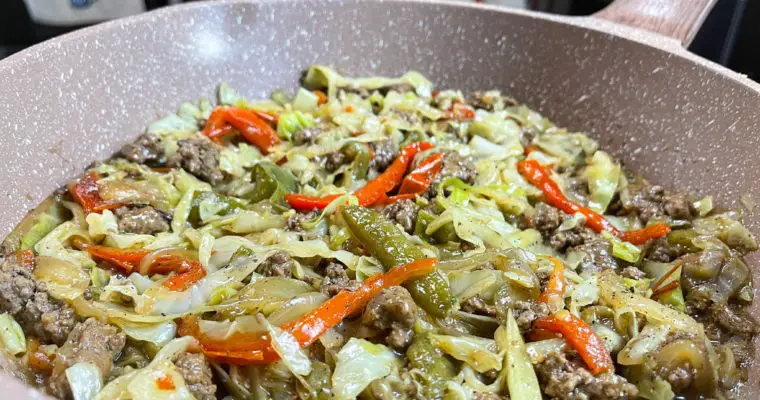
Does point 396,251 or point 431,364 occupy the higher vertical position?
point 396,251

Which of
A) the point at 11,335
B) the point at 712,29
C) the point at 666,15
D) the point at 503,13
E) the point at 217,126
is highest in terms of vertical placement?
the point at 666,15

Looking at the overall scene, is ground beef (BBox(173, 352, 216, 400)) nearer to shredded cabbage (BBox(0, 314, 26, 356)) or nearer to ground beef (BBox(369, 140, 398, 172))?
shredded cabbage (BBox(0, 314, 26, 356))

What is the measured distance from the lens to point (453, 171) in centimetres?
269

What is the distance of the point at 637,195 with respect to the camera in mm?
→ 2715

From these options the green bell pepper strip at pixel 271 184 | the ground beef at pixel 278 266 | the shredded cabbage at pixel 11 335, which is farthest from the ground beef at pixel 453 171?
the shredded cabbage at pixel 11 335

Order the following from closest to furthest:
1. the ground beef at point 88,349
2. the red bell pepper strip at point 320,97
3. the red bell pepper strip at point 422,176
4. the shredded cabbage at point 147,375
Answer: the shredded cabbage at point 147,375 → the ground beef at point 88,349 → the red bell pepper strip at point 422,176 → the red bell pepper strip at point 320,97

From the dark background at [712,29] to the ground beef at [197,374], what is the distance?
12.3 ft

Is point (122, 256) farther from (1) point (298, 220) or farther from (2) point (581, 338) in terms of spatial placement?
(2) point (581, 338)

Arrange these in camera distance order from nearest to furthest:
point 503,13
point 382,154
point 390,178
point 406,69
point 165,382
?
→ point 165,382 < point 390,178 < point 382,154 < point 503,13 < point 406,69

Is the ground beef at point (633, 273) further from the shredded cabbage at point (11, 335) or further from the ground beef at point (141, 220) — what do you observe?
the shredded cabbage at point (11, 335)

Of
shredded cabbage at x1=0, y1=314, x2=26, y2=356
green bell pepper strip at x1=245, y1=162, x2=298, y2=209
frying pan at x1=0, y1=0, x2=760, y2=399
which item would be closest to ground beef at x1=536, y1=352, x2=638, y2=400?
frying pan at x1=0, y1=0, x2=760, y2=399

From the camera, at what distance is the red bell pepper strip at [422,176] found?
263 centimetres

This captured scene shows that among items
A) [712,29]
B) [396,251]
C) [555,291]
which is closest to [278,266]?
[396,251]

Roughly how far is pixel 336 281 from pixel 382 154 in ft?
3.13
